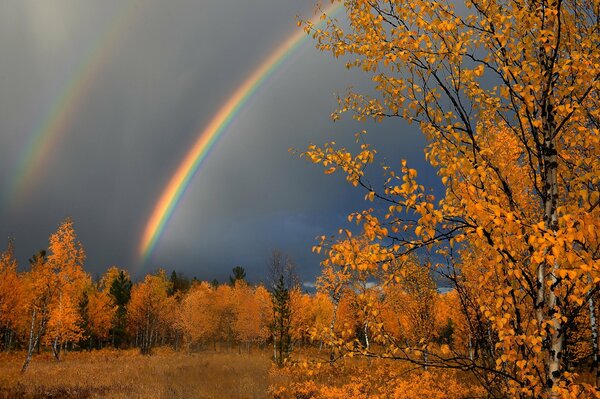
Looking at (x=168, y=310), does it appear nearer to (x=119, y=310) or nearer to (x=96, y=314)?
(x=119, y=310)

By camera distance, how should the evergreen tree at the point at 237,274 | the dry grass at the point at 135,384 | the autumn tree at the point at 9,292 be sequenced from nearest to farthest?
the dry grass at the point at 135,384, the autumn tree at the point at 9,292, the evergreen tree at the point at 237,274

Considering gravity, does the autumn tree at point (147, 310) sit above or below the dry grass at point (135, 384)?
above

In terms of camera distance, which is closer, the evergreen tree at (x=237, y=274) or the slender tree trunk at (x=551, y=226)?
the slender tree trunk at (x=551, y=226)

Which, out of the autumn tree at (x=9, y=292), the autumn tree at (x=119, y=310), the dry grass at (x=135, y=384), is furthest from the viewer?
the autumn tree at (x=119, y=310)

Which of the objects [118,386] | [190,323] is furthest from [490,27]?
[190,323]

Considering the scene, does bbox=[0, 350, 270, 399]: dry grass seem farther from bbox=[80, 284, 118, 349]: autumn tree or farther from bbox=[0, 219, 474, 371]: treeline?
bbox=[80, 284, 118, 349]: autumn tree

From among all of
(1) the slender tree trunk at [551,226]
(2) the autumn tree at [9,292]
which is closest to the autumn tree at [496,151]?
(1) the slender tree trunk at [551,226]

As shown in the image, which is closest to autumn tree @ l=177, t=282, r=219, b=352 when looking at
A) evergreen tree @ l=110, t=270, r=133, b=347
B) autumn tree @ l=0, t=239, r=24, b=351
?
evergreen tree @ l=110, t=270, r=133, b=347

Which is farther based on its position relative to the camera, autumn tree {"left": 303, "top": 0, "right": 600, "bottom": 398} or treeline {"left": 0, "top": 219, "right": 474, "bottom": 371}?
treeline {"left": 0, "top": 219, "right": 474, "bottom": 371}

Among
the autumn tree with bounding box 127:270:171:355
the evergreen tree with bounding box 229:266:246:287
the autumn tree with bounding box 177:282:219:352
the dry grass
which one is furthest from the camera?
the evergreen tree with bounding box 229:266:246:287

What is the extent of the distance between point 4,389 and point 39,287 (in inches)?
309

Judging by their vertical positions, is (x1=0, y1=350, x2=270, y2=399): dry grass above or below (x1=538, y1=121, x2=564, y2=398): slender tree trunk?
below

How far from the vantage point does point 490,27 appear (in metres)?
3.46

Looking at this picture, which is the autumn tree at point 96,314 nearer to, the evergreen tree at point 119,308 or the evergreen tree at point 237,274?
the evergreen tree at point 119,308
